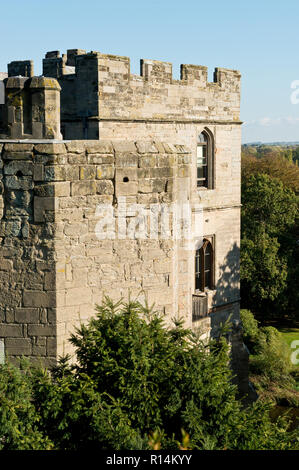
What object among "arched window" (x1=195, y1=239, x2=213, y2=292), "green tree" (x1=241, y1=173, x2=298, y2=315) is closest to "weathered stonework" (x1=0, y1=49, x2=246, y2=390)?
"arched window" (x1=195, y1=239, x2=213, y2=292)

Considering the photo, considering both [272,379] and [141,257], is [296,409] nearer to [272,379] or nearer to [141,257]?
[272,379]

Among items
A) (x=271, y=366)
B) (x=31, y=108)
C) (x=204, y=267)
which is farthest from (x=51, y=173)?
(x=271, y=366)

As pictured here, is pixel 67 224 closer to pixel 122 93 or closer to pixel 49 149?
pixel 49 149

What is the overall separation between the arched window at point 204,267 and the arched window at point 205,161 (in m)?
1.98

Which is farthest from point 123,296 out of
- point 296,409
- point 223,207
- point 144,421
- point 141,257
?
point 296,409

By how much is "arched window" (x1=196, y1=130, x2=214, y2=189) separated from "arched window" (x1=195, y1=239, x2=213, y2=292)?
1.98m

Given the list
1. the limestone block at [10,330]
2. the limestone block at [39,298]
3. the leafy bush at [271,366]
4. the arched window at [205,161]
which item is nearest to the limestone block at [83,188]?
the limestone block at [39,298]

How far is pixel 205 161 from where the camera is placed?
20.2 m

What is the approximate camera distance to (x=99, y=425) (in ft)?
20.2

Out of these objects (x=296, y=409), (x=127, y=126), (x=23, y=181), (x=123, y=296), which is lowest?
Result: (x=296, y=409)

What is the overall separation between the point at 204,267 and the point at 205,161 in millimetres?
3515

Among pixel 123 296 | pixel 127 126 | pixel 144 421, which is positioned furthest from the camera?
pixel 127 126

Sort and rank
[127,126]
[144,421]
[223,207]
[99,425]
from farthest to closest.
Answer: [223,207] → [127,126] → [144,421] → [99,425]

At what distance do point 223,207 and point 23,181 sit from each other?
45.6 ft
